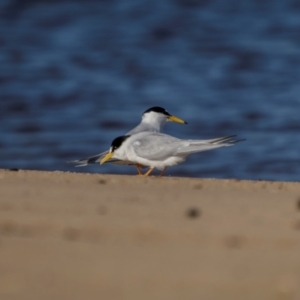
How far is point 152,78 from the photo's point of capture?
44.1 feet

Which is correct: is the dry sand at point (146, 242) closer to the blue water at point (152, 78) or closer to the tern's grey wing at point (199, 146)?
the tern's grey wing at point (199, 146)

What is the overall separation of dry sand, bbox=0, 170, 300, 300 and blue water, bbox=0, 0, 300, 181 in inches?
145

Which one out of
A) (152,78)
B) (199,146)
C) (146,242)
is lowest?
(152,78)

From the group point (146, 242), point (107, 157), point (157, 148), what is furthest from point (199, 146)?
point (146, 242)

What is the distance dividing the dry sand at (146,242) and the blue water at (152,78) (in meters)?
3.68

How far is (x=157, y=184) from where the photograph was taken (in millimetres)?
6449

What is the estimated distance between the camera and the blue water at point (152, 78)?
10211 mm

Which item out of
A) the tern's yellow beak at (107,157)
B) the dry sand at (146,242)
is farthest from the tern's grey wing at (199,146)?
the dry sand at (146,242)

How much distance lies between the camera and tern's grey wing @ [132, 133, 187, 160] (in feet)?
24.2

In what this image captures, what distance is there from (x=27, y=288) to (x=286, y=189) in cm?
287

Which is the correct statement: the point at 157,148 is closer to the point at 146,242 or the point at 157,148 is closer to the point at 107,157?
the point at 107,157

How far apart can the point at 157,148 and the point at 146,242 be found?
9.44ft

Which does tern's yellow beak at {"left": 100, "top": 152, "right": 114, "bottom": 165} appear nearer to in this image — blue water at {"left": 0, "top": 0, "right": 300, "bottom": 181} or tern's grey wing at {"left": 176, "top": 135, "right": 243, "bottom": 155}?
tern's grey wing at {"left": 176, "top": 135, "right": 243, "bottom": 155}

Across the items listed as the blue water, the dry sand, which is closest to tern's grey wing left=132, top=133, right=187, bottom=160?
the dry sand
